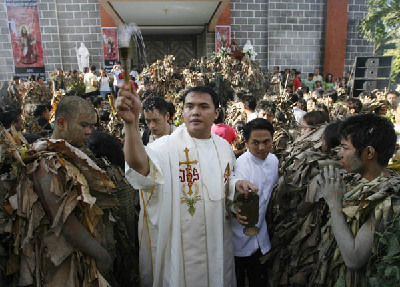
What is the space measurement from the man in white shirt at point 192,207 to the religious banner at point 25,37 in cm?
1629

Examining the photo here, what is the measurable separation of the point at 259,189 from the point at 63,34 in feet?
54.1

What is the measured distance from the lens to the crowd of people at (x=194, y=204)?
1.73 meters

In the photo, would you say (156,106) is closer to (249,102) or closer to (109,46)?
(249,102)

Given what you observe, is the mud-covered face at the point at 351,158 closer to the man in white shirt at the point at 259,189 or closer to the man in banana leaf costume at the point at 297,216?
the man in banana leaf costume at the point at 297,216

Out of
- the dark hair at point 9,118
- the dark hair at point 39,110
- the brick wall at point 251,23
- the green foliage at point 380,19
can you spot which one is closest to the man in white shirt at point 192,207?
the dark hair at point 9,118

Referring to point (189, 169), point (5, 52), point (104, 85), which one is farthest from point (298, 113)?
point (5, 52)

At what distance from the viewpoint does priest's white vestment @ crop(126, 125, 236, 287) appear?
2123 mm

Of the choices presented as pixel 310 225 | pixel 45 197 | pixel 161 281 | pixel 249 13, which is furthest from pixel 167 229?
pixel 249 13

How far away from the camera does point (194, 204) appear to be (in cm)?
222

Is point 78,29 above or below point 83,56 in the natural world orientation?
above

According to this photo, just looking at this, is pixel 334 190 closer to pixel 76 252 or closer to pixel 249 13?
pixel 76 252

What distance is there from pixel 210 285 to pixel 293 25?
16862 millimetres

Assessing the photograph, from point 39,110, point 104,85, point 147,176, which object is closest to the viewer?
point 147,176

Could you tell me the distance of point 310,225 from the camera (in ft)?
7.73
